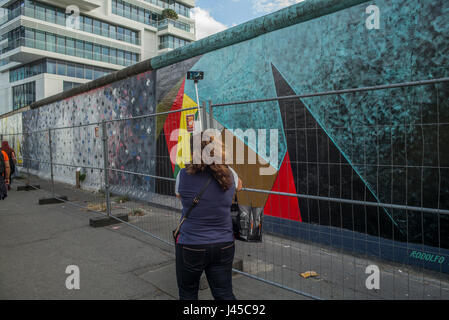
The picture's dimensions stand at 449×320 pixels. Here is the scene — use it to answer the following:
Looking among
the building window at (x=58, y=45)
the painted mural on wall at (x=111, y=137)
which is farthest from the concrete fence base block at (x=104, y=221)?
the building window at (x=58, y=45)

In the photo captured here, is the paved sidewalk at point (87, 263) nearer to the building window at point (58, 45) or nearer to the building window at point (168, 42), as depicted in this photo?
the building window at point (58, 45)

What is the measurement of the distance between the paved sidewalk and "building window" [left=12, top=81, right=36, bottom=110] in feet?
111

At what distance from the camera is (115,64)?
42.5m

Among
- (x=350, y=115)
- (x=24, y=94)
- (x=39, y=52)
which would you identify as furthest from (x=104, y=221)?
(x=24, y=94)

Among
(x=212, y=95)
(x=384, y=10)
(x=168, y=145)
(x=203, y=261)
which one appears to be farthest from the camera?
(x=168, y=145)

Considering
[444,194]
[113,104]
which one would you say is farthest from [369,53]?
[113,104]

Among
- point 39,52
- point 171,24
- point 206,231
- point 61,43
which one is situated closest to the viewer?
point 206,231

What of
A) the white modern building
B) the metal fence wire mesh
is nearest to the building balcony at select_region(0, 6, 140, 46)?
the white modern building

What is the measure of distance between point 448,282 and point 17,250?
600 centimetres

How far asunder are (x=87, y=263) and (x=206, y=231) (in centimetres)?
286

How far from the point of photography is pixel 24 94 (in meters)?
37.5

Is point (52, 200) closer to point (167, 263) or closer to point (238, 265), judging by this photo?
point (167, 263)

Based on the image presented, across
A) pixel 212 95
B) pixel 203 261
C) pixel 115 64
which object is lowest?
pixel 203 261
